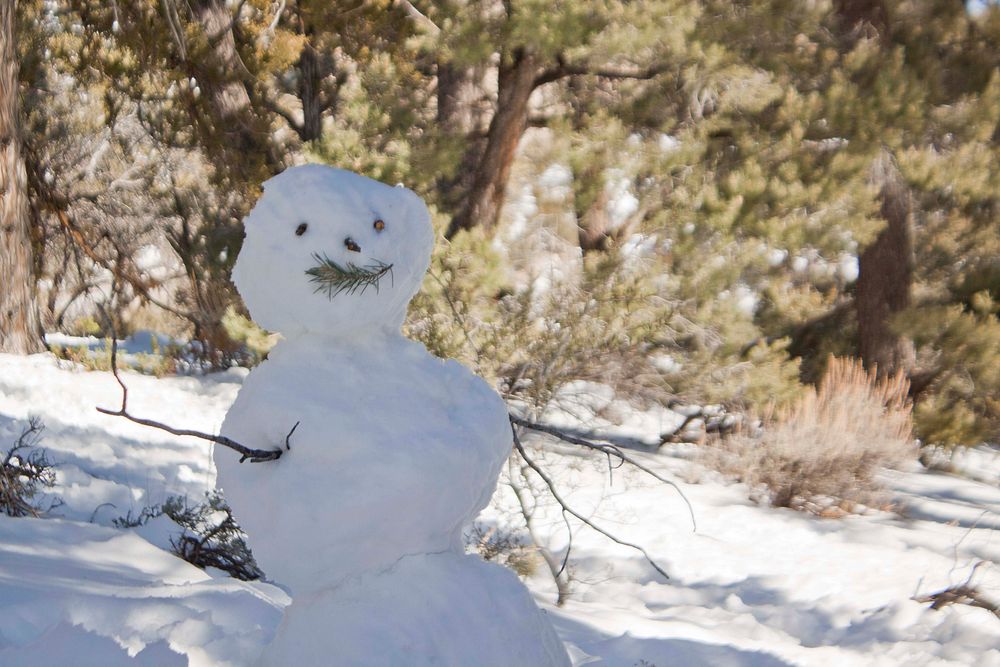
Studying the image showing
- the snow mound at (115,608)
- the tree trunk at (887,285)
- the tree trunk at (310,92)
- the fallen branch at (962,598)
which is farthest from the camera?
the tree trunk at (887,285)

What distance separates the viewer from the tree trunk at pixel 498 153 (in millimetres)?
6680

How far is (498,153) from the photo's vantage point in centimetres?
682

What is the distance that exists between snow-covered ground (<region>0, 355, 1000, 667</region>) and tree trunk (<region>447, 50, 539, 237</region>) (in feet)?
6.11

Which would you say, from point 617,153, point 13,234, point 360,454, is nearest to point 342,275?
point 360,454

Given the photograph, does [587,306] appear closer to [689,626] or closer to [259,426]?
[689,626]

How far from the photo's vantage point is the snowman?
1473 millimetres

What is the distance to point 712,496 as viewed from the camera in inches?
236

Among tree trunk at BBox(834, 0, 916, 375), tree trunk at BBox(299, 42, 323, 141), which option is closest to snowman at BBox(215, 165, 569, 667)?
tree trunk at BBox(299, 42, 323, 141)

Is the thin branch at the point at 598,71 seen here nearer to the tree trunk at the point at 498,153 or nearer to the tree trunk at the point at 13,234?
the tree trunk at the point at 498,153

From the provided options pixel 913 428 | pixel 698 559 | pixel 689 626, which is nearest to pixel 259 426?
pixel 689 626

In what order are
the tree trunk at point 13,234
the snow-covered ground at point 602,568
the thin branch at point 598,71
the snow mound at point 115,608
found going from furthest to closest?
the thin branch at point 598,71 < the tree trunk at point 13,234 < the snow-covered ground at point 602,568 < the snow mound at point 115,608

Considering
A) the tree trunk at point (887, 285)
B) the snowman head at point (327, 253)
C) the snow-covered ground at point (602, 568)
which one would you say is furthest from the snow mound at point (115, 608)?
the tree trunk at point (887, 285)

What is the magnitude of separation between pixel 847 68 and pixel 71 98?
782 cm

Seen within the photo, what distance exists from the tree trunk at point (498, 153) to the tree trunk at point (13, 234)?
3.09 metres
